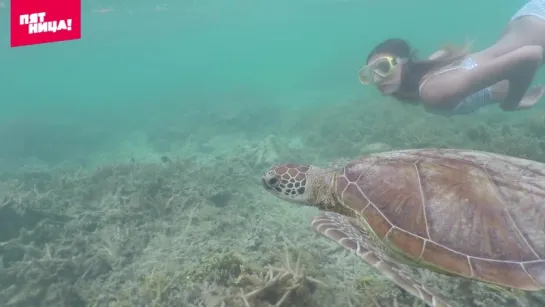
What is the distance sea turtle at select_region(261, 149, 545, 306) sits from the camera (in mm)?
1688

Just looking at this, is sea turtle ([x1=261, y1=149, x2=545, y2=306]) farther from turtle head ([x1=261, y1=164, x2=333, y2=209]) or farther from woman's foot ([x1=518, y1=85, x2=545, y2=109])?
woman's foot ([x1=518, y1=85, x2=545, y2=109])

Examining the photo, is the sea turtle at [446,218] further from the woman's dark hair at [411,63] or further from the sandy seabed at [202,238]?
the woman's dark hair at [411,63]

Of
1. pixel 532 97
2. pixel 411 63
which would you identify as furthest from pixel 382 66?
pixel 532 97

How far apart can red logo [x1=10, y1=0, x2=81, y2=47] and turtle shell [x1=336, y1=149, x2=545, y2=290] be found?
6550mm

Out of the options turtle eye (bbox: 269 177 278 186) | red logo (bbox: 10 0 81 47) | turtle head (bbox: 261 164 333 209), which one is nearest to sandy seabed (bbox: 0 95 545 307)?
turtle head (bbox: 261 164 333 209)

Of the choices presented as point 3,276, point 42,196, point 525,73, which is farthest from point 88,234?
point 525,73

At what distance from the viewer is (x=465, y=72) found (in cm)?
267

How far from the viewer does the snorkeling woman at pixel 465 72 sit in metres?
2.67

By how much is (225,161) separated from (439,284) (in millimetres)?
5993

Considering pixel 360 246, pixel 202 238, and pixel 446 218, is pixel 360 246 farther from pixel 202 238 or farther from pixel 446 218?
pixel 202 238

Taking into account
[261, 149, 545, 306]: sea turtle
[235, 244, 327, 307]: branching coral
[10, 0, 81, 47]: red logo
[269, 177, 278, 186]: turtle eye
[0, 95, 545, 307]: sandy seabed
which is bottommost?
[0, 95, 545, 307]: sandy seabed

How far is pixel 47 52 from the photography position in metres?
43.7

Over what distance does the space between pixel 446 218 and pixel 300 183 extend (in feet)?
3.54

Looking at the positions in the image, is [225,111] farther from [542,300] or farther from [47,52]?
[47,52]
